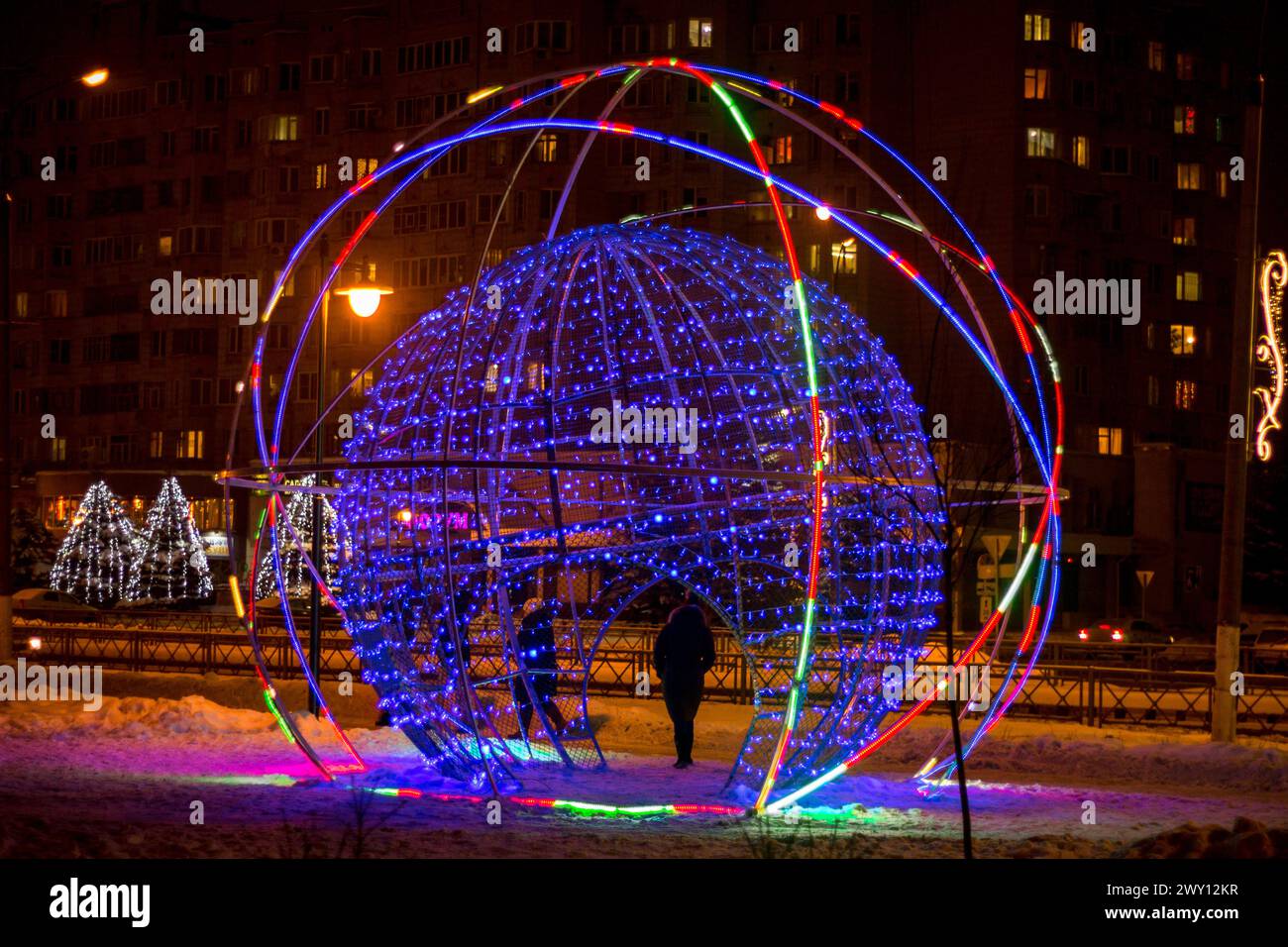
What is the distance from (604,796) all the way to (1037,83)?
5111cm

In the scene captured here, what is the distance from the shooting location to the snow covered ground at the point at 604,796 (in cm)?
1145

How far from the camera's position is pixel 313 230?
48.1 feet

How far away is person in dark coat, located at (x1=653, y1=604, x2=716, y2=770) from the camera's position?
16875 millimetres

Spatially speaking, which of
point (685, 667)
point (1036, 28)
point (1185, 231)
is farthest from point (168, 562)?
point (685, 667)

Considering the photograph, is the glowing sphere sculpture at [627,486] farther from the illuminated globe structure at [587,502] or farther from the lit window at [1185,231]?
the lit window at [1185,231]

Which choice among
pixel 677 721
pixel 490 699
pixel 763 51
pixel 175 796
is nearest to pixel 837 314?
pixel 677 721

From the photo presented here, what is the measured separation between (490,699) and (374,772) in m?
2.64

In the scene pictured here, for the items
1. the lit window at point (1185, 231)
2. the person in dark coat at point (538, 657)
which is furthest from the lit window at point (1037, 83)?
the person in dark coat at point (538, 657)

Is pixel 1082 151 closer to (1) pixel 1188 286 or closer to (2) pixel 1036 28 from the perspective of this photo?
(2) pixel 1036 28

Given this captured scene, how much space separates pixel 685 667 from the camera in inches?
666

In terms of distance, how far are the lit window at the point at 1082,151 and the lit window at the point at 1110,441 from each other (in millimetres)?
9778

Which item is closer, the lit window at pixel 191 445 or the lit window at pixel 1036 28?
the lit window at pixel 1036 28

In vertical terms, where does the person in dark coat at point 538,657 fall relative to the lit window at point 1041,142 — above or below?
below

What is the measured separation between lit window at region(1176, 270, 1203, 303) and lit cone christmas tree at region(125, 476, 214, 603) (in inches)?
1487
